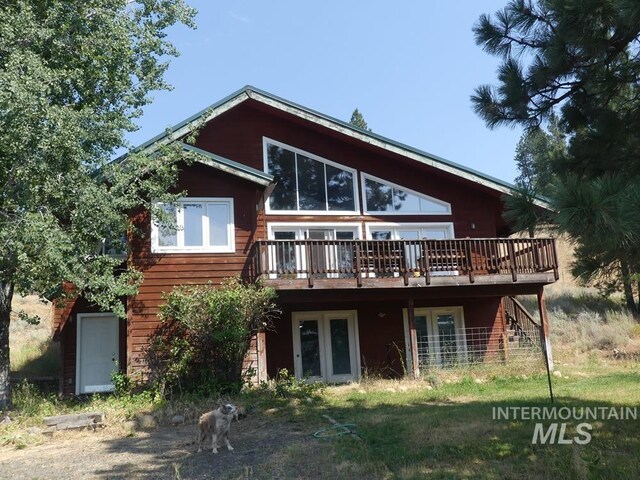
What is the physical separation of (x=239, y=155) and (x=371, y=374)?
22.9 feet

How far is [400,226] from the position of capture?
650 inches

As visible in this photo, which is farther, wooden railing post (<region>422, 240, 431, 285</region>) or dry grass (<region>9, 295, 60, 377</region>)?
dry grass (<region>9, 295, 60, 377</region>)

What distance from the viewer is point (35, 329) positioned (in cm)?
2709

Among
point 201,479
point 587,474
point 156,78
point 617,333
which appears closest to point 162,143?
point 156,78

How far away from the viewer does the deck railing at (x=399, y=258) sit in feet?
44.8

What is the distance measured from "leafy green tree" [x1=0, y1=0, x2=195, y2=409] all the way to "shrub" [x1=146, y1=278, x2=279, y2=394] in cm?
138

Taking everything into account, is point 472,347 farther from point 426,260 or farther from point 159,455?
point 159,455

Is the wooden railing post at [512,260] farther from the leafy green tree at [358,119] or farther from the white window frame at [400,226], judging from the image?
the leafy green tree at [358,119]

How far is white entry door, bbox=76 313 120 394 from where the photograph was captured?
47.6 ft

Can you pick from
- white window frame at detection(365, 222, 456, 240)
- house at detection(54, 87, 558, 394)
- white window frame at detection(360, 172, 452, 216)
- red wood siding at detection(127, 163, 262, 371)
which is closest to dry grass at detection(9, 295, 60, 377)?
red wood siding at detection(127, 163, 262, 371)

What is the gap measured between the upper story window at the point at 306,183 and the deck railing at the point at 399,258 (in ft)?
6.71

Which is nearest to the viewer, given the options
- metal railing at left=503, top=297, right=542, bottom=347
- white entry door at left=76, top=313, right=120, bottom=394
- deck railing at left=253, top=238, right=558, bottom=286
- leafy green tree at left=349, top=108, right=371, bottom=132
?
deck railing at left=253, top=238, right=558, bottom=286

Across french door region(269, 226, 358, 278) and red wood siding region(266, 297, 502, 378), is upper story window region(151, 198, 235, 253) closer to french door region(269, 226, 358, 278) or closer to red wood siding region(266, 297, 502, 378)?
french door region(269, 226, 358, 278)

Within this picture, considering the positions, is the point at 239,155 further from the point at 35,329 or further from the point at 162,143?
the point at 35,329
